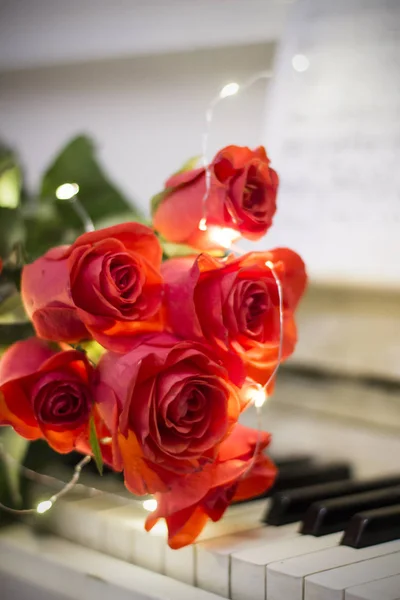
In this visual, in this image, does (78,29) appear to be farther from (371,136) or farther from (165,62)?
(371,136)

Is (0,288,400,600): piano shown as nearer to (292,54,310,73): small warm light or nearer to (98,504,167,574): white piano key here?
(98,504,167,574): white piano key

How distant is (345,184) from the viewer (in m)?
0.83

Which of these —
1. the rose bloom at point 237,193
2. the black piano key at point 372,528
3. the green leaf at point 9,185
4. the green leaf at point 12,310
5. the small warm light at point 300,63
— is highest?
the small warm light at point 300,63

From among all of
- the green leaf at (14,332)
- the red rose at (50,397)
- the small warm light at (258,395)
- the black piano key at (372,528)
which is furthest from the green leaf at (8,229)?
the black piano key at (372,528)

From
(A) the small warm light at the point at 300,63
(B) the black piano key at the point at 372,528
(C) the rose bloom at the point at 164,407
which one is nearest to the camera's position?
(C) the rose bloom at the point at 164,407

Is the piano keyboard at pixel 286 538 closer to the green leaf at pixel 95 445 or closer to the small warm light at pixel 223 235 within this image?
the green leaf at pixel 95 445

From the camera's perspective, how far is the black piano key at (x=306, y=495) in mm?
677

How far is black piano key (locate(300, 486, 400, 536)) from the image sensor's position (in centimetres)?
64

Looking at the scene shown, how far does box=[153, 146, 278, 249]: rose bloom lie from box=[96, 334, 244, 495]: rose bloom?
106 millimetres

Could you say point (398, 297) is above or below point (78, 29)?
below

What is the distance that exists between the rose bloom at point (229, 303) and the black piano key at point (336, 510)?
0.50 feet

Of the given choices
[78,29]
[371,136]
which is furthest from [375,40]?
[78,29]

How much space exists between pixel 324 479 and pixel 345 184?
0.32 meters

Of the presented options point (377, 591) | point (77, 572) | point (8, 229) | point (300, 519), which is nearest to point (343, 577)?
point (377, 591)
